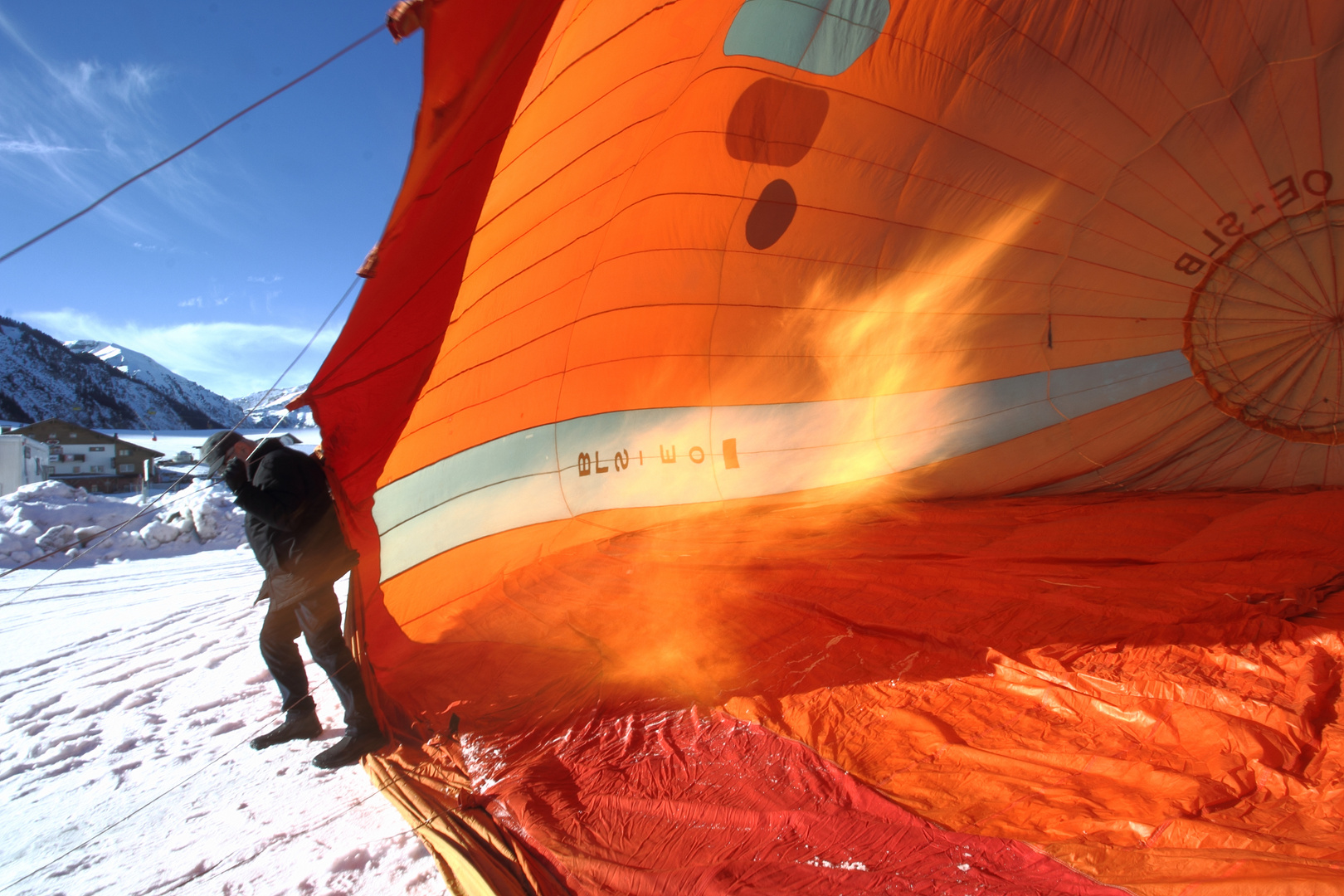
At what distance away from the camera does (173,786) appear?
190 centimetres

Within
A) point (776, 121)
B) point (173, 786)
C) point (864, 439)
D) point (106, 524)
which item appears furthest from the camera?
point (106, 524)

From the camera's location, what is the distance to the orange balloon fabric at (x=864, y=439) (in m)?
1.52

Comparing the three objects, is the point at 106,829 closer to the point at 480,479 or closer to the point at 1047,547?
the point at 480,479

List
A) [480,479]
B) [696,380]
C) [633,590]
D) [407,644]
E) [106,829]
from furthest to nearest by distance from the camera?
[696,380] → [480,479] → [633,590] → [407,644] → [106,829]

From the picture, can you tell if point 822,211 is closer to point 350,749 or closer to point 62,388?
point 350,749

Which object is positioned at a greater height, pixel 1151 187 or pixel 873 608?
pixel 1151 187

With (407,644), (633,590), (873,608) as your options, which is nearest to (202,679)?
(407,644)

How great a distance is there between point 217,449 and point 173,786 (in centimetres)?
100

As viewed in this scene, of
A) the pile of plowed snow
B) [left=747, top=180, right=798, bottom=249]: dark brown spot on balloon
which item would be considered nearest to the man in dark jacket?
[left=747, top=180, right=798, bottom=249]: dark brown spot on balloon

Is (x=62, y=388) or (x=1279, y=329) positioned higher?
(x=62, y=388)

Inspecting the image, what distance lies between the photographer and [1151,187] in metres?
2.68

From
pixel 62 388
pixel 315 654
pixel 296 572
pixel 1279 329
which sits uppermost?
pixel 62 388

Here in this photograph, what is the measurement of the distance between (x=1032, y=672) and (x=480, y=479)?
2362 mm

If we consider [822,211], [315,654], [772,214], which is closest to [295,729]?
[315,654]
